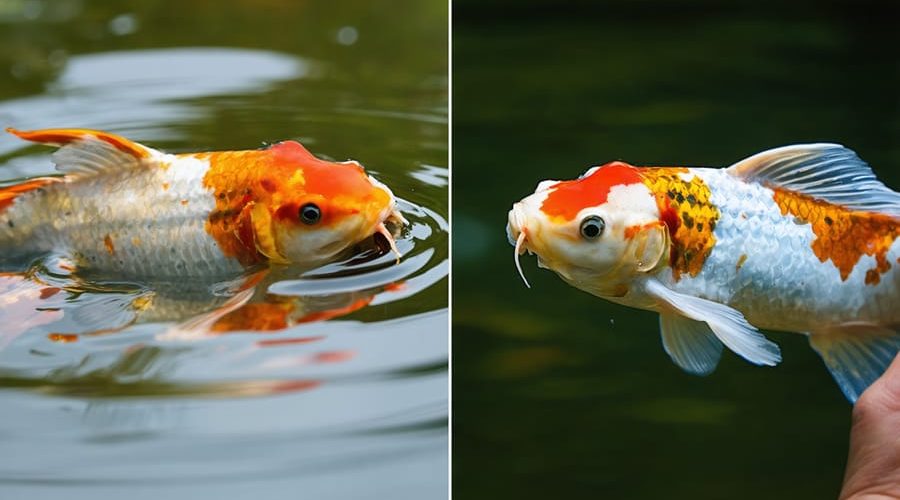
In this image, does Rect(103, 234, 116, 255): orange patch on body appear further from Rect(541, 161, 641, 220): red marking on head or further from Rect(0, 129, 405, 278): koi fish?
Rect(541, 161, 641, 220): red marking on head

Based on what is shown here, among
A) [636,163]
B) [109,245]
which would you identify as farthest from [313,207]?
[636,163]

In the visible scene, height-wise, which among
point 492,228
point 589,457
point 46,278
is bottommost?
point 589,457

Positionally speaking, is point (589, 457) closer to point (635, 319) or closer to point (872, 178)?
point (635, 319)

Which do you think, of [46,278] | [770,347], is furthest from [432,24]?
[770,347]

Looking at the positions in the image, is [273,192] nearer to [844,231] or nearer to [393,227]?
[393,227]

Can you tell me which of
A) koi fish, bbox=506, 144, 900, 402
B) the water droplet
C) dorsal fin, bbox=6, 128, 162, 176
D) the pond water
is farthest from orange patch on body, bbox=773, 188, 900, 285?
the water droplet

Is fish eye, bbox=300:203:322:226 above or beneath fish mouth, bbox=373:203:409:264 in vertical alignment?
above

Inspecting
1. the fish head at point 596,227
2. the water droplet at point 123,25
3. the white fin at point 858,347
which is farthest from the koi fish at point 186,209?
the water droplet at point 123,25
